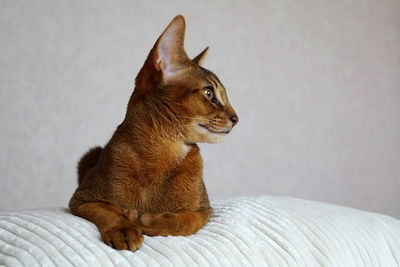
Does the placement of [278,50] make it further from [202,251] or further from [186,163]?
[202,251]

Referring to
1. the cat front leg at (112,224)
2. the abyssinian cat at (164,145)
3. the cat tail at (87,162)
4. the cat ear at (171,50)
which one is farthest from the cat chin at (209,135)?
the cat tail at (87,162)

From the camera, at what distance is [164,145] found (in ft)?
3.90

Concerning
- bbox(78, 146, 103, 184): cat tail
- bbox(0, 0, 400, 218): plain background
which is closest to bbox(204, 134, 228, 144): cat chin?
bbox(78, 146, 103, 184): cat tail

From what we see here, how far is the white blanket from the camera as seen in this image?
0.89 metres

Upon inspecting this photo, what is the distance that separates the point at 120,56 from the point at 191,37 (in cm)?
56

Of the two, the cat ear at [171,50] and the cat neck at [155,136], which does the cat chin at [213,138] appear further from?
the cat ear at [171,50]

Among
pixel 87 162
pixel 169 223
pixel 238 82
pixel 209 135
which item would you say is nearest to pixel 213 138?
pixel 209 135

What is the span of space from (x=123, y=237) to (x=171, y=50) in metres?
0.54

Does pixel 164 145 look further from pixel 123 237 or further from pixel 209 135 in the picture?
pixel 123 237

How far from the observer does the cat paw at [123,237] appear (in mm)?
932

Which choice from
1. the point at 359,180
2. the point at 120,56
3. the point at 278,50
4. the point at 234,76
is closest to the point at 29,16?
the point at 120,56

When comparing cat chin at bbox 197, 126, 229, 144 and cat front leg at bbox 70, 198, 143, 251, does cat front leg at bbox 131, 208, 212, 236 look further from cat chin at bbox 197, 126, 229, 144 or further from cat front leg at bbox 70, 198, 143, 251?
cat chin at bbox 197, 126, 229, 144

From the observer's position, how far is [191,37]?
10.6 ft

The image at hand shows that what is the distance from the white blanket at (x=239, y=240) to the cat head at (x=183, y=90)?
255 millimetres
